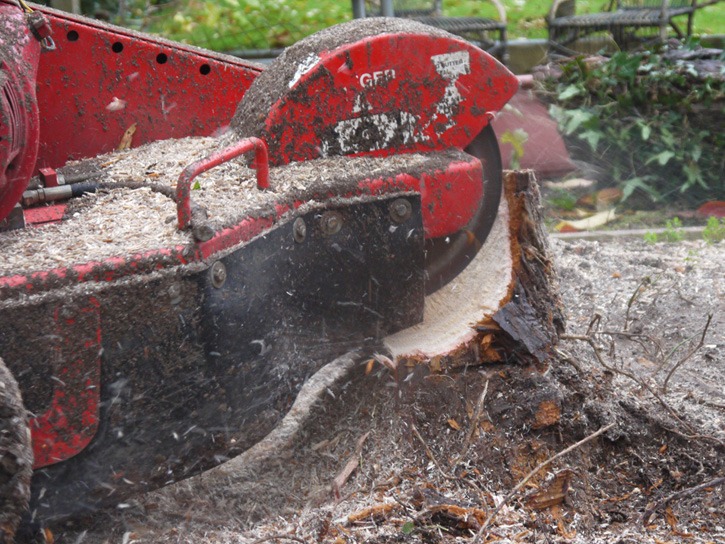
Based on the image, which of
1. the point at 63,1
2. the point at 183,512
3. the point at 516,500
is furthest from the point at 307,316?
the point at 63,1

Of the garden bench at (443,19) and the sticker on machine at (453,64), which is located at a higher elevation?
the sticker on machine at (453,64)

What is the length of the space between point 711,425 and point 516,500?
713 mm

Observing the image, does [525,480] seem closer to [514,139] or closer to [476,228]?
[476,228]

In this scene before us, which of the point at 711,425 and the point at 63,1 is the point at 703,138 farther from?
the point at 63,1

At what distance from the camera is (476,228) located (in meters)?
2.90

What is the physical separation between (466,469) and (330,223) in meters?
0.80

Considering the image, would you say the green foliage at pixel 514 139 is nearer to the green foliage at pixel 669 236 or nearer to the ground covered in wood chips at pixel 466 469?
the ground covered in wood chips at pixel 466 469

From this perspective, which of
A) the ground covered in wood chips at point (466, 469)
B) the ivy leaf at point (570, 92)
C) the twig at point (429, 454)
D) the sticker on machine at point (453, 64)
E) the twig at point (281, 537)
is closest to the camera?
the twig at point (281, 537)

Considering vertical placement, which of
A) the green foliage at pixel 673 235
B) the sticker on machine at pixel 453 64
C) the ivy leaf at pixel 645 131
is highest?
the sticker on machine at pixel 453 64

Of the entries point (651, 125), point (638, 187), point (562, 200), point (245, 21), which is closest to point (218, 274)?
point (562, 200)

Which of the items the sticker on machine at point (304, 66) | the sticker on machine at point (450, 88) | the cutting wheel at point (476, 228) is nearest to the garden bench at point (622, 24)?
the cutting wheel at point (476, 228)

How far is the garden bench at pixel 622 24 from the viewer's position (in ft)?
23.0

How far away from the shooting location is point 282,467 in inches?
102

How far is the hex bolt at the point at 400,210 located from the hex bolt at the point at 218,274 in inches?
24.6
